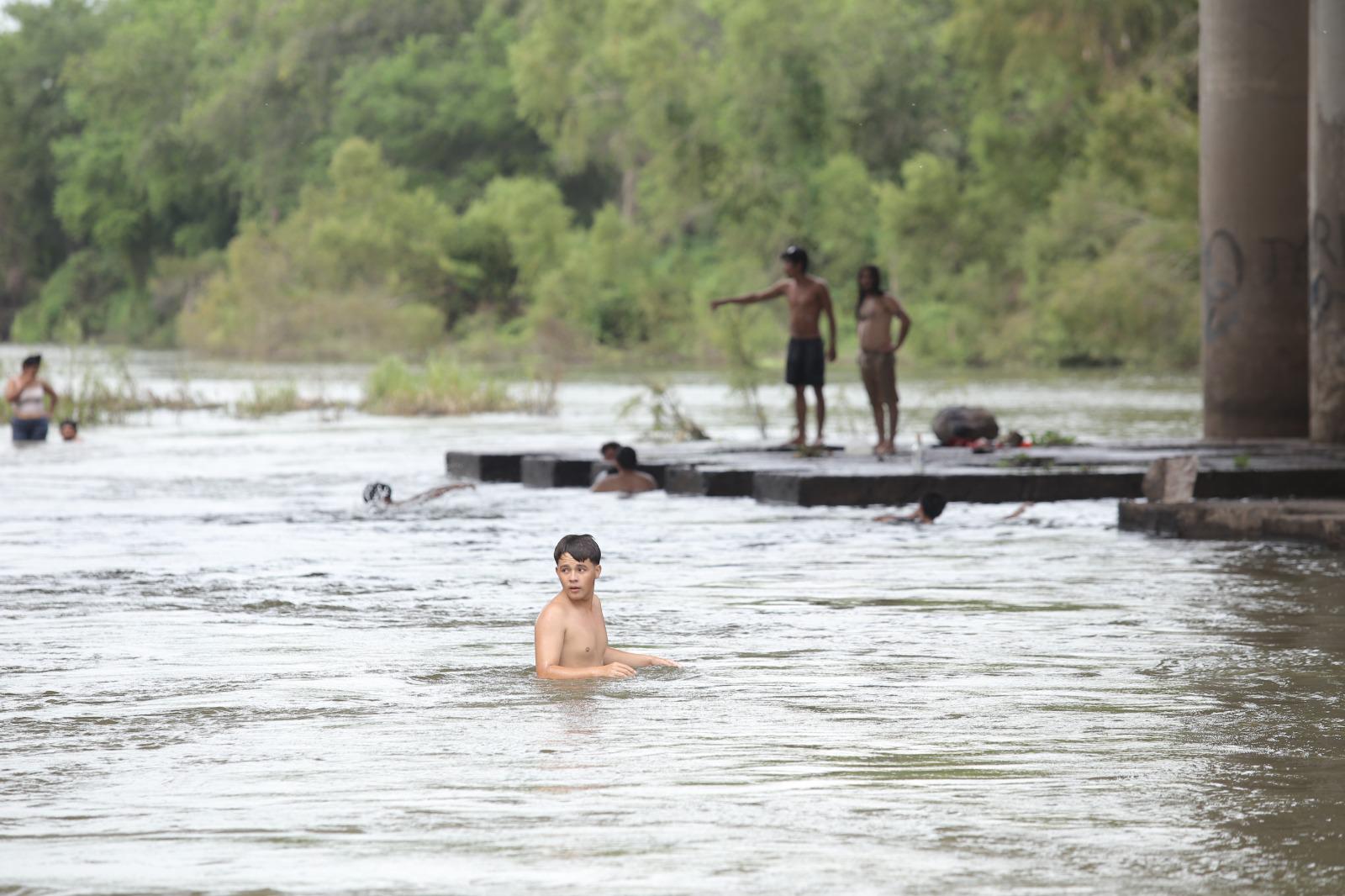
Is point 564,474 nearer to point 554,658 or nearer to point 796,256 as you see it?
point 796,256

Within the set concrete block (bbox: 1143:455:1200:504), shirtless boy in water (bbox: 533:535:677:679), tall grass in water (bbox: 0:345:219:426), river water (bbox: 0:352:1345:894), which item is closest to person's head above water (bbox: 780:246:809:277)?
river water (bbox: 0:352:1345:894)

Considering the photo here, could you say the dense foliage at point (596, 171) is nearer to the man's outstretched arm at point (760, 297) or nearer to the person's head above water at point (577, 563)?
the man's outstretched arm at point (760, 297)

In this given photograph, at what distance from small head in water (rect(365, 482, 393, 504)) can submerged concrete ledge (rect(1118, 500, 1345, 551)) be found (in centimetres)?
535

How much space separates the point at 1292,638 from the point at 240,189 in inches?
3515

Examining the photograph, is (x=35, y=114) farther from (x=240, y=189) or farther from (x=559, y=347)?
(x=559, y=347)

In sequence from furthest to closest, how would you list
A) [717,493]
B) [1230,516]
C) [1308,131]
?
[1308,131]
[717,493]
[1230,516]

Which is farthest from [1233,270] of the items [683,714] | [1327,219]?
[683,714]

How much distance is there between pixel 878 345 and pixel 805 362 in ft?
2.05

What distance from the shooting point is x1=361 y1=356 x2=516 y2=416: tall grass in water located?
35.8 metres

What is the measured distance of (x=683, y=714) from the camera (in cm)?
798

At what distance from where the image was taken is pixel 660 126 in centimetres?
7012

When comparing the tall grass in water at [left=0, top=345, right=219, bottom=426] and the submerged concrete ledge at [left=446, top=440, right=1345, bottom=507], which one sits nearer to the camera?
the submerged concrete ledge at [left=446, top=440, right=1345, bottom=507]

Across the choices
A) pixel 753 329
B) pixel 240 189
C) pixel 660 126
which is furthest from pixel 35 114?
pixel 753 329

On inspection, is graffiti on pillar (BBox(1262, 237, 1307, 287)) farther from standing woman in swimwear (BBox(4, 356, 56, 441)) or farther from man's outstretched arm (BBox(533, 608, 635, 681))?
man's outstretched arm (BBox(533, 608, 635, 681))
